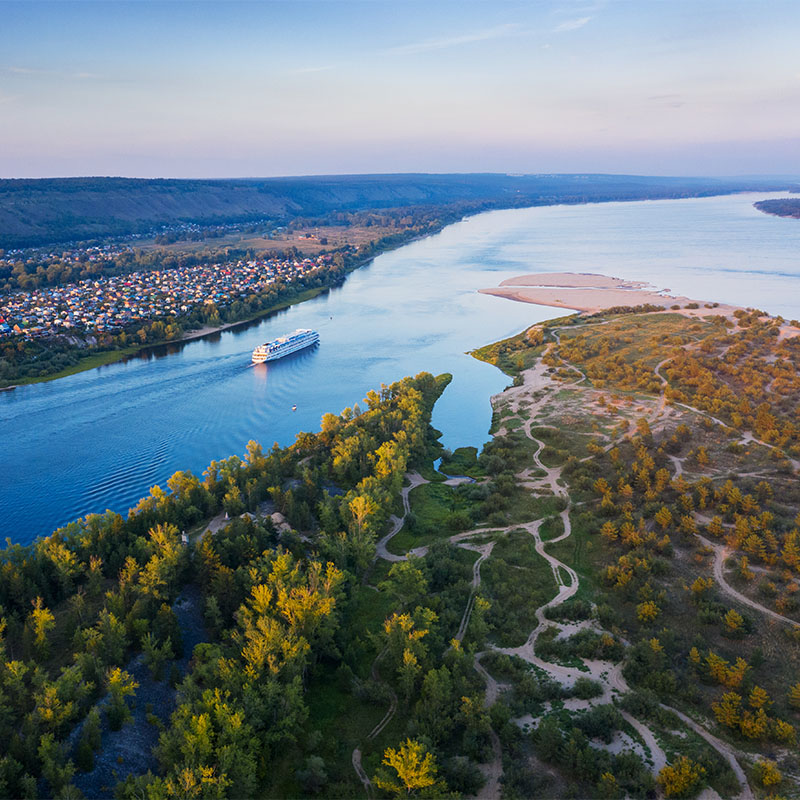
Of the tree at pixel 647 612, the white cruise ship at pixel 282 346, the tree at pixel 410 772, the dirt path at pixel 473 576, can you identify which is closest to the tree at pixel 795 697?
the tree at pixel 647 612

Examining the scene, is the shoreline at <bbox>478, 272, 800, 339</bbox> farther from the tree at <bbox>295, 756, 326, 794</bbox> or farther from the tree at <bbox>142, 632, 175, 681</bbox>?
the tree at <bbox>142, 632, 175, 681</bbox>

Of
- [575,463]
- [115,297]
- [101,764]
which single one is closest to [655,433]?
[575,463]

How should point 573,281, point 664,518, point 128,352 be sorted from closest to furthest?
1. point 664,518
2. point 128,352
3. point 573,281

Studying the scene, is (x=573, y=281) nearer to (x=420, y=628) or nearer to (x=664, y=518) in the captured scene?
(x=664, y=518)

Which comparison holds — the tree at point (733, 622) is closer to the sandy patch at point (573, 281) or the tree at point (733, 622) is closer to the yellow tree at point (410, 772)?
the yellow tree at point (410, 772)

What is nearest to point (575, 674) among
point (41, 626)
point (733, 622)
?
point (733, 622)

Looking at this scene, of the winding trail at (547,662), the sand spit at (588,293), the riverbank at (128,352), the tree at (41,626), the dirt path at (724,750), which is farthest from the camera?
the sand spit at (588,293)

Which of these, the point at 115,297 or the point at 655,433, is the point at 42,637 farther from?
the point at 115,297
